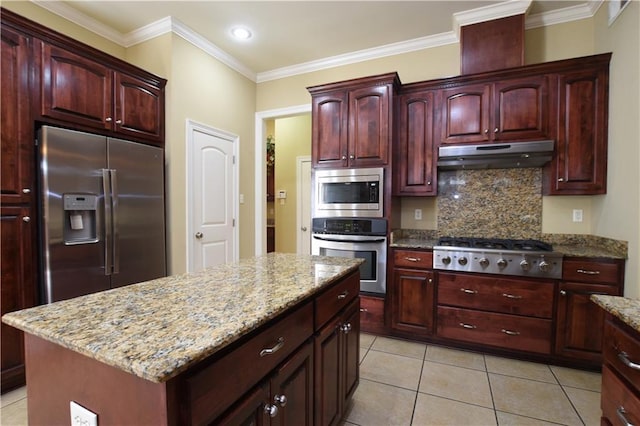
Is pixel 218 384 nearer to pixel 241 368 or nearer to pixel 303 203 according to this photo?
pixel 241 368

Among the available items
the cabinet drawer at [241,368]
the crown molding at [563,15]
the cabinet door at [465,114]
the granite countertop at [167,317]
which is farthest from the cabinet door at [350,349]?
the crown molding at [563,15]

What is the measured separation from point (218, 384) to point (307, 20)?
311 cm

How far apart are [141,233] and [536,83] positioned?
3651mm

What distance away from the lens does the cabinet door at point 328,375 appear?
1.35 meters

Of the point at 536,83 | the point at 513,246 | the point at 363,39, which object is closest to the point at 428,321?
the point at 513,246

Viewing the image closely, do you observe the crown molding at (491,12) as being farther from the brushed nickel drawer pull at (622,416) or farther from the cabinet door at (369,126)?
the brushed nickel drawer pull at (622,416)

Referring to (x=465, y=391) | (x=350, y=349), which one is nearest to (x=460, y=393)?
(x=465, y=391)

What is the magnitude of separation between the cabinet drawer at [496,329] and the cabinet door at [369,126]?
154cm

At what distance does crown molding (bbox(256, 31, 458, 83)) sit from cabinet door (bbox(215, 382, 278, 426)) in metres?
3.49

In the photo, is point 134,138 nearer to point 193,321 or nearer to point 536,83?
point 193,321

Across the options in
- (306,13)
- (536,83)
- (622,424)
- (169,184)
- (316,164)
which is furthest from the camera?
(316,164)

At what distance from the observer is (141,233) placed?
8.68 ft

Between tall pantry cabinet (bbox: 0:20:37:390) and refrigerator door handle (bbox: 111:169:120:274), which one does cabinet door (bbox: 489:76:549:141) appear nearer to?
refrigerator door handle (bbox: 111:169:120:274)

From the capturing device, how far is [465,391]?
2086mm
